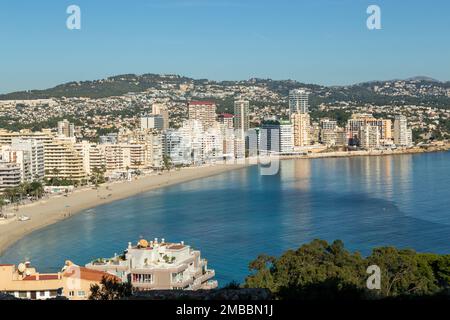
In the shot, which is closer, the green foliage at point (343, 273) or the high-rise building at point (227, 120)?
the green foliage at point (343, 273)

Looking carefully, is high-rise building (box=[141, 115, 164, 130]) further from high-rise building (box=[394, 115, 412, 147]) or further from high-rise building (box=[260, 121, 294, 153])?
high-rise building (box=[394, 115, 412, 147])

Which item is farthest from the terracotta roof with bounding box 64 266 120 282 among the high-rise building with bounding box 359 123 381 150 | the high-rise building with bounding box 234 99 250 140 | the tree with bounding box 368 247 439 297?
the high-rise building with bounding box 234 99 250 140

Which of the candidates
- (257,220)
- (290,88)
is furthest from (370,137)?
(290,88)

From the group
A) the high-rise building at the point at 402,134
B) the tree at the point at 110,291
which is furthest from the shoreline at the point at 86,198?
the high-rise building at the point at 402,134

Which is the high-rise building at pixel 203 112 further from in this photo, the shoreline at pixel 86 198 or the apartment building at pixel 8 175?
the apartment building at pixel 8 175
